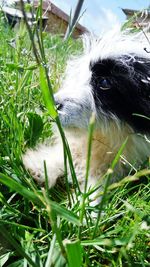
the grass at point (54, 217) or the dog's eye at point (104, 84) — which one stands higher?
the dog's eye at point (104, 84)

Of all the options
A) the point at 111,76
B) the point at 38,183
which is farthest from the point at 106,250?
the point at 111,76

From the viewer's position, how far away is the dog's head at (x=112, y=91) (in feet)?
4.04

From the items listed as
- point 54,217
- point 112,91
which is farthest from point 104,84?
point 54,217

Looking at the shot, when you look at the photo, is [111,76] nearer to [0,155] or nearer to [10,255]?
[0,155]

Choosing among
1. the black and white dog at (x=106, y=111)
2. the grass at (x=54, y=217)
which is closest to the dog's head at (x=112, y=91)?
the black and white dog at (x=106, y=111)

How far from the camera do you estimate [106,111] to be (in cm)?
127

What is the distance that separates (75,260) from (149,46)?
1.05 meters

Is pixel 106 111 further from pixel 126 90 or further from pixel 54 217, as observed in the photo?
pixel 54 217

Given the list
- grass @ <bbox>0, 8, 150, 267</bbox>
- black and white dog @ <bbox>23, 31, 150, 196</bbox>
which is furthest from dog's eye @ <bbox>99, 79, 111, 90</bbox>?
grass @ <bbox>0, 8, 150, 267</bbox>

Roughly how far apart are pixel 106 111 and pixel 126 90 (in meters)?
0.09

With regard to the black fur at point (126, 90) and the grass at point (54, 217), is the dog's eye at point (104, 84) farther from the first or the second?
the grass at point (54, 217)

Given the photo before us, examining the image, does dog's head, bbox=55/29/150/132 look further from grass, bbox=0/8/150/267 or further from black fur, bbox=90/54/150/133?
grass, bbox=0/8/150/267

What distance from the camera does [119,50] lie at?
131 centimetres

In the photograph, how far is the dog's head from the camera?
4.04ft
